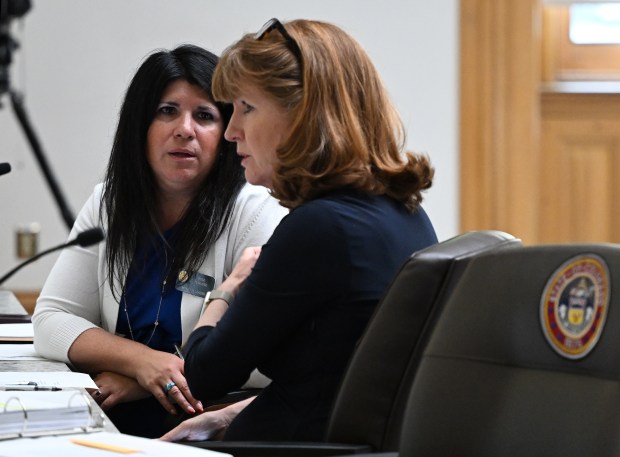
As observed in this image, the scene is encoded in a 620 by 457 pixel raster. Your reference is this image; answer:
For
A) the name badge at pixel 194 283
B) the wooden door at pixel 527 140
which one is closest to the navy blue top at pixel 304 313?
the name badge at pixel 194 283

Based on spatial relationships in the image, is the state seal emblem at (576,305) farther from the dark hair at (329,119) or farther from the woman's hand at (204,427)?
the woman's hand at (204,427)

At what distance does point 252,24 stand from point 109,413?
3441mm

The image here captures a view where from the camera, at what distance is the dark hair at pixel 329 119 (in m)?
1.67

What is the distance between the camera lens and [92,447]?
3.75 ft

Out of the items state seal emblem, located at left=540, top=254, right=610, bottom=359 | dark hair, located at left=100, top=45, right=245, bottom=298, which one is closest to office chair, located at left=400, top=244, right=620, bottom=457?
state seal emblem, located at left=540, top=254, right=610, bottom=359

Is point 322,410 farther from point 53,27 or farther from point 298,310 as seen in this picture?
point 53,27

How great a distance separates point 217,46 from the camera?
521 cm

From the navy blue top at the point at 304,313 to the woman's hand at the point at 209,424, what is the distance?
144 millimetres

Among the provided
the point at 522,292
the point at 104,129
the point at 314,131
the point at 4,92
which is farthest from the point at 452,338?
the point at 104,129

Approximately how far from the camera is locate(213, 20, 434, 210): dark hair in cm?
167

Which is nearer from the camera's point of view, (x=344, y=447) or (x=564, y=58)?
(x=344, y=447)

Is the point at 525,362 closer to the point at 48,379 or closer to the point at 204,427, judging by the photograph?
the point at 204,427

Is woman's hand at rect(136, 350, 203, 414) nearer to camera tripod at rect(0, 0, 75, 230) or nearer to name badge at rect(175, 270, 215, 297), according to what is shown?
name badge at rect(175, 270, 215, 297)

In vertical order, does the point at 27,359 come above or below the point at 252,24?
below
